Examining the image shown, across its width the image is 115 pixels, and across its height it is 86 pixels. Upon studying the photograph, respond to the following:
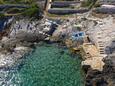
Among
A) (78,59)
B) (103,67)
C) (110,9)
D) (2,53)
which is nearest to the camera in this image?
(103,67)

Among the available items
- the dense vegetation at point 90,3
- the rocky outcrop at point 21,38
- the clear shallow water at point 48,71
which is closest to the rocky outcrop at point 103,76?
the clear shallow water at point 48,71

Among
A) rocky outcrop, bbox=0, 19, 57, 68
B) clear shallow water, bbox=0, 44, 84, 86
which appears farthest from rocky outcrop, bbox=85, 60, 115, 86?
rocky outcrop, bbox=0, 19, 57, 68

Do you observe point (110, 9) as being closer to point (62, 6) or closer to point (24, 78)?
point (62, 6)

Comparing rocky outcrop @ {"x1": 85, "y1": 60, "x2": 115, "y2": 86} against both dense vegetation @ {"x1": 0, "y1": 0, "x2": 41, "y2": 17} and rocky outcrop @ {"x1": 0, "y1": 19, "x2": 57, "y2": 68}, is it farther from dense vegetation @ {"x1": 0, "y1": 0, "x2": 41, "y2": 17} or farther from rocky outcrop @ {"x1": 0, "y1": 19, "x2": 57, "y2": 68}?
dense vegetation @ {"x1": 0, "y1": 0, "x2": 41, "y2": 17}

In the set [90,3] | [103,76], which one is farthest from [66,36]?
[103,76]

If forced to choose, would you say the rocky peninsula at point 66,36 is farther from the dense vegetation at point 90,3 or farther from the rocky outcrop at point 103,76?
the dense vegetation at point 90,3

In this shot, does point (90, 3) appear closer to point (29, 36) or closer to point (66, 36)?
point (66, 36)

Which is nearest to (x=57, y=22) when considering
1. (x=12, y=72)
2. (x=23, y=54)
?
(x=23, y=54)

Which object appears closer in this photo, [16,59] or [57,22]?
[16,59]

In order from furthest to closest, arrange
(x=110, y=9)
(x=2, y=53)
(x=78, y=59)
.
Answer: (x=110, y=9) < (x=2, y=53) < (x=78, y=59)
